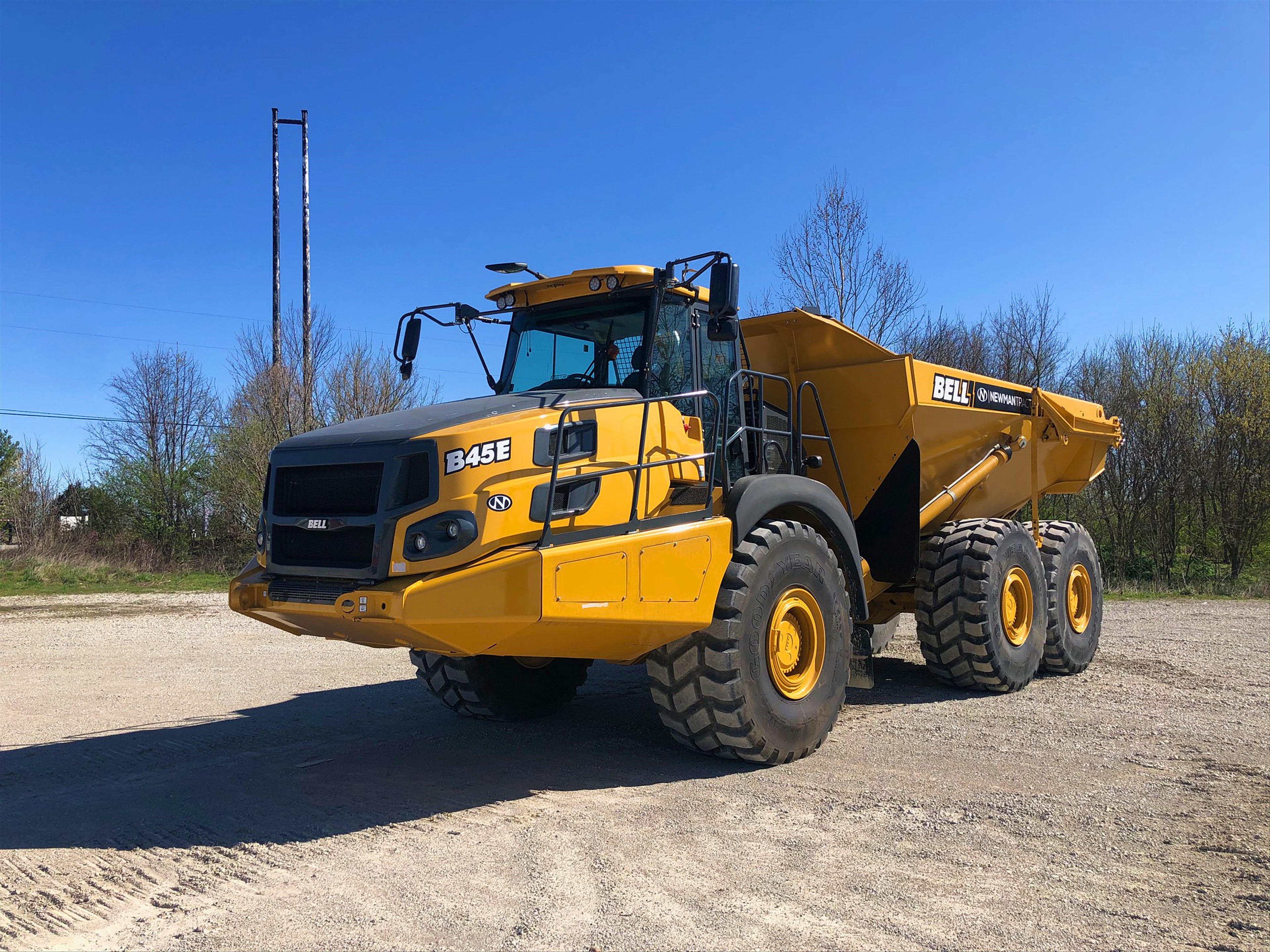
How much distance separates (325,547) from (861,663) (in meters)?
3.82

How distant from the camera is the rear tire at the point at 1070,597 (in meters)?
8.62

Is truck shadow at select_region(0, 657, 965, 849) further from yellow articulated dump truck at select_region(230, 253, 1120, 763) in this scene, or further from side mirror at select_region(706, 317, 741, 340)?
side mirror at select_region(706, 317, 741, 340)

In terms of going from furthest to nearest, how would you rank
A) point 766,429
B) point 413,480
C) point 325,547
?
point 766,429, point 325,547, point 413,480

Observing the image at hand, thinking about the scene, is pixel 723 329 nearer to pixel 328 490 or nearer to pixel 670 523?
pixel 670 523

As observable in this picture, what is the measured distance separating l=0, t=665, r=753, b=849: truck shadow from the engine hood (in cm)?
190

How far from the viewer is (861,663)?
6738mm

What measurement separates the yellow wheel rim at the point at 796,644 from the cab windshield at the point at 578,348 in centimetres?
165

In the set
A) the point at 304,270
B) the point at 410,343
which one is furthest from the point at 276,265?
the point at 410,343

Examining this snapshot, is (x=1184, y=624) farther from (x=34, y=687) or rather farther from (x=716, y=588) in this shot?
(x=34, y=687)

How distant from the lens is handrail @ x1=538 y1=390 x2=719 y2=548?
4684 mm

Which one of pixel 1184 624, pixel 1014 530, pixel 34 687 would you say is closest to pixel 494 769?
pixel 1014 530

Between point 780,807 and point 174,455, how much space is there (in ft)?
105

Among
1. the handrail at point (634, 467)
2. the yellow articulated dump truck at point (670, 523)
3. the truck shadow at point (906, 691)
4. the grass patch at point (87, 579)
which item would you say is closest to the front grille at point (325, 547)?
the yellow articulated dump truck at point (670, 523)

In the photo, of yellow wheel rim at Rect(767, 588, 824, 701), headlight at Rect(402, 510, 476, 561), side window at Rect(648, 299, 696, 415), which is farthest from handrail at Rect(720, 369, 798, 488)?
headlight at Rect(402, 510, 476, 561)
